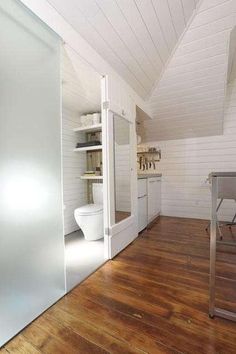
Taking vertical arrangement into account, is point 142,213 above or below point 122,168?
below

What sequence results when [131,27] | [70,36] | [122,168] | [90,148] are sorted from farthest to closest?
[90,148], [122,168], [131,27], [70,36]

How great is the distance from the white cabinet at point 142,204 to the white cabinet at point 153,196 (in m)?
0.18

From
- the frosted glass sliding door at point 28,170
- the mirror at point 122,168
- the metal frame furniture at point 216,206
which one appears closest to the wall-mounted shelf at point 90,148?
the mirror at point 122,168

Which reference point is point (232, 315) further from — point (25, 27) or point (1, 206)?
point (25, 27)

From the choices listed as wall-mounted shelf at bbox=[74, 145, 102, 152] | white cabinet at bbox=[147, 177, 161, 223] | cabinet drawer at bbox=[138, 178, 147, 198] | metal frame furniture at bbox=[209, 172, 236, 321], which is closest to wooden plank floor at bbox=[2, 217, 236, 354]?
metal frame furniture at bbox=[209, 172, 236, 321]

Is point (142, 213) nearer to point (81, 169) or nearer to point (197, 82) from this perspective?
point (81, 169)

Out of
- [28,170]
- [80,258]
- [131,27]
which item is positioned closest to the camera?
[28,170]

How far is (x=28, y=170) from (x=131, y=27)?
1.66 metres

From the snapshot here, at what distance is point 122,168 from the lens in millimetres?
2498

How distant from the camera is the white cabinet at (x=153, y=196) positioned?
3.35 meters

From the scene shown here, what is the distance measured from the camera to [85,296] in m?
1.54

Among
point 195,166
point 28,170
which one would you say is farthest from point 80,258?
point 195,166

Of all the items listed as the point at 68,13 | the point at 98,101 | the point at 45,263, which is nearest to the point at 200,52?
the point at 98,101

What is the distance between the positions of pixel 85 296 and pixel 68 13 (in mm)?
2159
